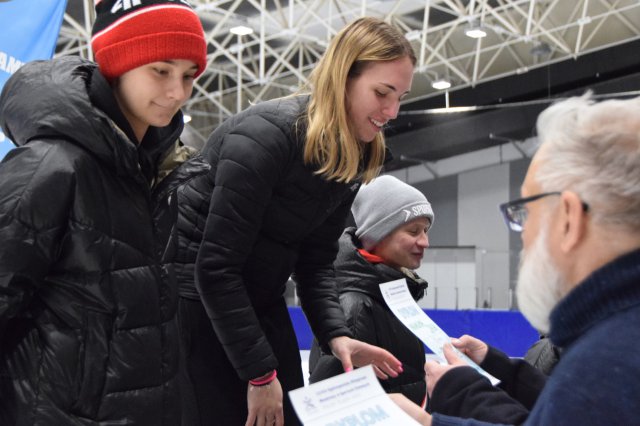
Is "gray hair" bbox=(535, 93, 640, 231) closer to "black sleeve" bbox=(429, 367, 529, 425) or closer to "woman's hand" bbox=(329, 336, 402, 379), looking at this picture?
"black sleeve" bbox=(429, 367, 529, 425)

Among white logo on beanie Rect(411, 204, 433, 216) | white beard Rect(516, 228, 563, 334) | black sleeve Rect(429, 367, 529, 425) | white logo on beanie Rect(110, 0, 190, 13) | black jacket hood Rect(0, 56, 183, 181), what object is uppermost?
white logo on beanie Rect(110, 0, 190, 13)

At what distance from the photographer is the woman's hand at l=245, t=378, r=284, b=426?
1.98m

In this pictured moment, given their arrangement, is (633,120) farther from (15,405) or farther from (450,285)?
(450,285)

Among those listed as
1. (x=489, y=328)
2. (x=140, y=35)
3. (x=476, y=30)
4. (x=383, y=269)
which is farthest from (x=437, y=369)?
(x=476, y=30)

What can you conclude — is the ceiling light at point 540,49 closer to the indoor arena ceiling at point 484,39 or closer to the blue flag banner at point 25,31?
the indoor arena ceiling at point 484,39

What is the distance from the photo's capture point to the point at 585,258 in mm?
1107

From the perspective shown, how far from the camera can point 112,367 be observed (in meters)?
1.51

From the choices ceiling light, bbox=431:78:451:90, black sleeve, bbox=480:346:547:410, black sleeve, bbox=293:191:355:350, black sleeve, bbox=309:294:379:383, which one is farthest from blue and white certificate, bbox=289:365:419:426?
ceiling light, bbox=431:78:451:90

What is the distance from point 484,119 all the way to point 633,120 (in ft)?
26.6

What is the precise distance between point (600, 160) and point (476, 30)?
44.6 feet

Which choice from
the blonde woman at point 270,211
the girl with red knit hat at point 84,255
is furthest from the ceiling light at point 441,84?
the girl with red knit hat at point 84,255

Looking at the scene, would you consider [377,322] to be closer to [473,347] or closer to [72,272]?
[473,347]

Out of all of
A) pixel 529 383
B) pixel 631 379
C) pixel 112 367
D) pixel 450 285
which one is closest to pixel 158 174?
pixel 112 367

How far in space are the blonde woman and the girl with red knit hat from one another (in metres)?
0.26
